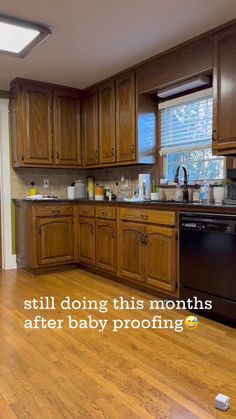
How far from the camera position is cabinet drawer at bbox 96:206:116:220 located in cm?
366

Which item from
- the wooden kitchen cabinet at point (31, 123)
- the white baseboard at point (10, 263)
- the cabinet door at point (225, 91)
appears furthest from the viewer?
the white baseboard at point (10, 263)

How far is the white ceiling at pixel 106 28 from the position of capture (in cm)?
241

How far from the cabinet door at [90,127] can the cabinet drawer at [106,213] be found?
2.67 ft

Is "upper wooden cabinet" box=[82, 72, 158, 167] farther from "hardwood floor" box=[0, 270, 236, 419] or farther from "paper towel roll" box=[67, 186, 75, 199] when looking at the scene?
"hardwood floor" box=[0, 270, 236, 419]

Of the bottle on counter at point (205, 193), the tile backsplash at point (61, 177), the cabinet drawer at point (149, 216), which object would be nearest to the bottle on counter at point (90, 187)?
the tile backsplash at point (61, 177)

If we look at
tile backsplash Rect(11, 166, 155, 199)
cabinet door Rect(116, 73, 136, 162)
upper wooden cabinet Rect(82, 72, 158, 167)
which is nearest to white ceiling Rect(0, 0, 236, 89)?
cabinet door Rect(116, 73, 136, 162)

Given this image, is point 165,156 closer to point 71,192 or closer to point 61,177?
point 71,192

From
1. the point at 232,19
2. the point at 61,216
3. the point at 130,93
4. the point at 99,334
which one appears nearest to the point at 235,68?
the point at 232,19

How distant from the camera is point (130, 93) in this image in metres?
3.77

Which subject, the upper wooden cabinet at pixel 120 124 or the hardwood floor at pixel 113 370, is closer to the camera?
the hardwood floor at pixel 113 370

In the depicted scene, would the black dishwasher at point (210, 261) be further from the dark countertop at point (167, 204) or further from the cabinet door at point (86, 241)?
the cabinet door at point (86, 241)

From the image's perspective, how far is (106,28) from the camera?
2.76 metres

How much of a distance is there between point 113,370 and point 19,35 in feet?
8.40

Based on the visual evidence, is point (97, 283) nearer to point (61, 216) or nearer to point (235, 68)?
point (61, 216)
